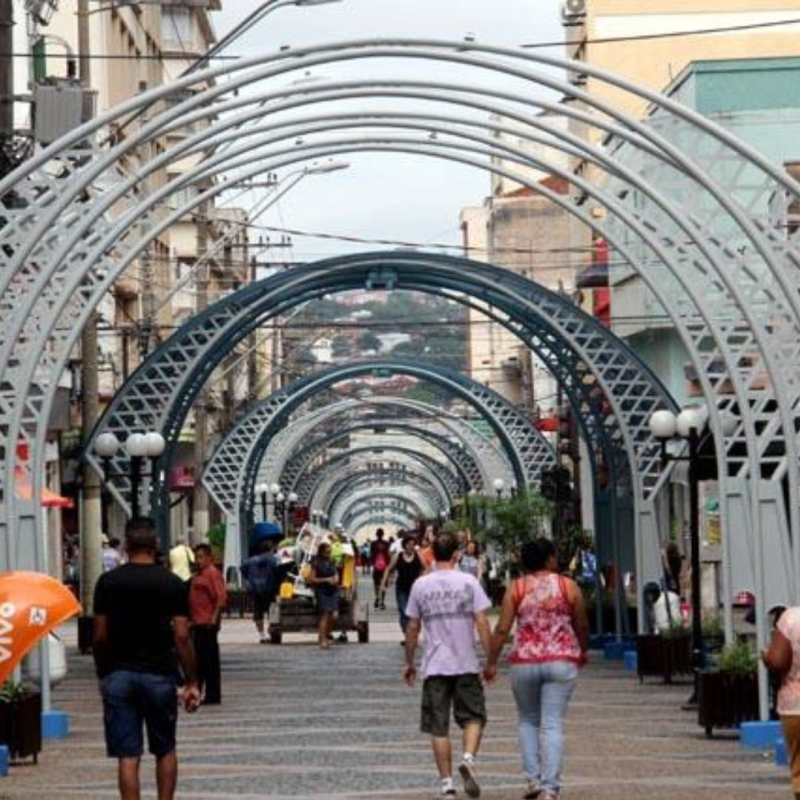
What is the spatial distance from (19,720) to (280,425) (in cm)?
4445

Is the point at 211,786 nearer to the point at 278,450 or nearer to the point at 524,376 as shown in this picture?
the point at 278,450

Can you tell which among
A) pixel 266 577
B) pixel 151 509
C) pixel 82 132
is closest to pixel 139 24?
pixel 266 577

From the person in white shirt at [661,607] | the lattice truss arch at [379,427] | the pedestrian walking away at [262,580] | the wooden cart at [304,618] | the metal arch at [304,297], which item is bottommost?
the person in white shirt at [661,607]

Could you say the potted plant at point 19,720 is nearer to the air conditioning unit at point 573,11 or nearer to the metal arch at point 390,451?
the air conditioning unit at point 573,11

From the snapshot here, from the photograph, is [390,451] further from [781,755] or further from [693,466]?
[781,755]

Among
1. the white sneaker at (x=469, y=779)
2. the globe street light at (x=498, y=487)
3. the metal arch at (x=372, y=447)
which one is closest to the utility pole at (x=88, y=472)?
the white sneaker at (x=469, y=779)

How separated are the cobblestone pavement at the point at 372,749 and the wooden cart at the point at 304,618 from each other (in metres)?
11.9

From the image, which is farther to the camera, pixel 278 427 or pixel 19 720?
pixel 278 427

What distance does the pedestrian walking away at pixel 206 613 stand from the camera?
31156 millimetres

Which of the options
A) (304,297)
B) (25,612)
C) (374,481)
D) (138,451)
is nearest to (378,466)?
(374,481)

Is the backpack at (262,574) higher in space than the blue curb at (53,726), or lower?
higher

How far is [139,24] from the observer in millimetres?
83125

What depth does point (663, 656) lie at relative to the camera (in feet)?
114

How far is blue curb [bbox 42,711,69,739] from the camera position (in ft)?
89.6
